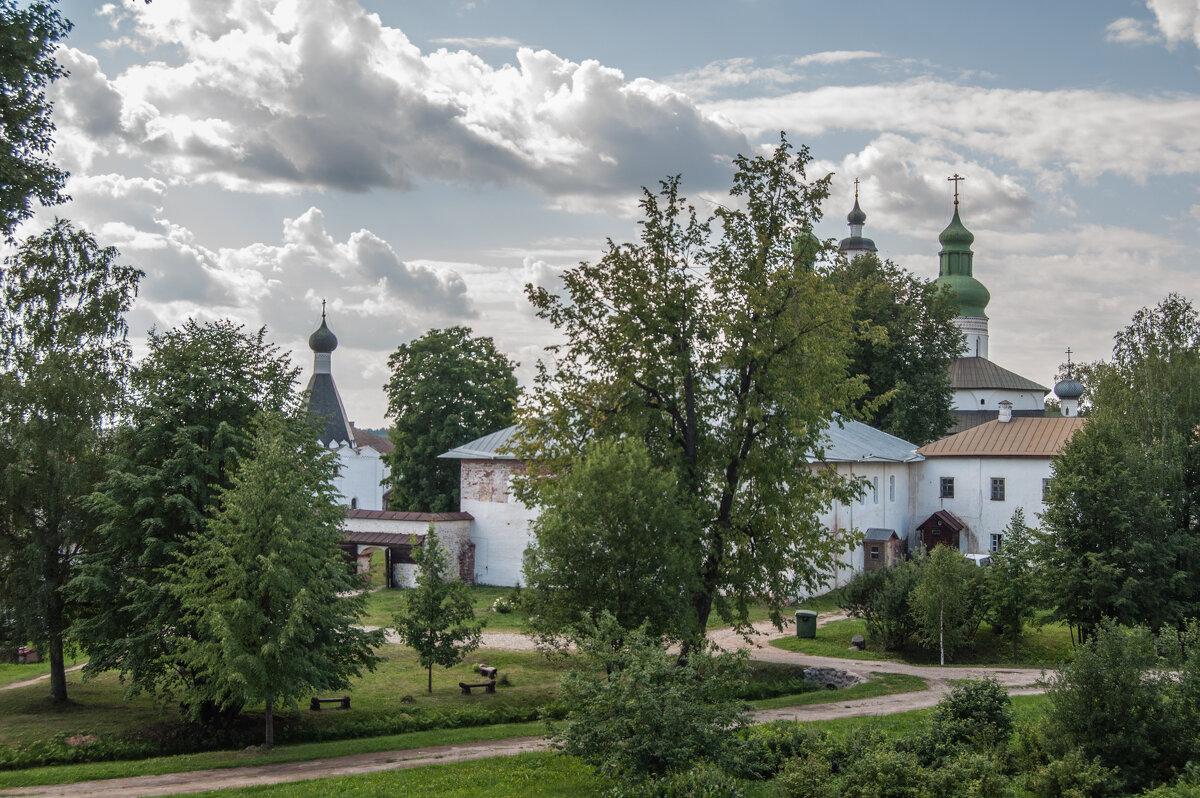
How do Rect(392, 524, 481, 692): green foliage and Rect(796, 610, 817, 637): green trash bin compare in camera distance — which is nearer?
Rect(392, 524, 481, 692): green foliage

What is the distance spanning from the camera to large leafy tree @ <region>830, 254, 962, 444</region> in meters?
43.9

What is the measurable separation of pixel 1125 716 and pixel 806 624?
579 inches

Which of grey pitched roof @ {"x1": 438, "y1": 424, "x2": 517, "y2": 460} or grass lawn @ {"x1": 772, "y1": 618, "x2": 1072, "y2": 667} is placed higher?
grey pitched roof @ {"x1": 438, "y1": 424, "x2": 517, "y2": 460}

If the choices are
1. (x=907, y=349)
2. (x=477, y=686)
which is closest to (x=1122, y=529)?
(x=477, y=686)

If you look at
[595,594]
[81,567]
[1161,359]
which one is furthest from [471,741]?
[1161,359]

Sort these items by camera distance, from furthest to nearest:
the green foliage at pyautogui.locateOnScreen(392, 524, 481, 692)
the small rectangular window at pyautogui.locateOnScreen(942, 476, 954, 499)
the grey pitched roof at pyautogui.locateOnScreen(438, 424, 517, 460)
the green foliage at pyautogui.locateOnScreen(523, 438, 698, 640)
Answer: the small rectangular window at pyautogui.locateOnScreen(942, 476, 954, 499) → the grey pitched roof at pyautogui.locateOnScreen(438, 424, 517, 460) → the green foliage at pyautogui.locateOnScreen(392, 524, 481, 692) → the green foliage at pyautogui.locateOnScreen(523, 438, 698, 640)

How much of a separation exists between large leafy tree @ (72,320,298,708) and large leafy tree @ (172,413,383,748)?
2.12ft

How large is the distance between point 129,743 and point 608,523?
8.76 metres

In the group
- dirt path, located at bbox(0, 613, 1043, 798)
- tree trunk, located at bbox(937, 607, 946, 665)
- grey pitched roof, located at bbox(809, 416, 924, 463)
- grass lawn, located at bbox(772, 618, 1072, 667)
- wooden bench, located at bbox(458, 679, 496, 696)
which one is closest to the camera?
dirt path, located at bbox(0, 613, 1043, 798)

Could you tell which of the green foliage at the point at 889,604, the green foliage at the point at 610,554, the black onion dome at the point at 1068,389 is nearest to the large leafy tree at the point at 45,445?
the green foliage at the point at 610,554

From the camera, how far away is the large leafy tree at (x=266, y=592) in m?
15.0

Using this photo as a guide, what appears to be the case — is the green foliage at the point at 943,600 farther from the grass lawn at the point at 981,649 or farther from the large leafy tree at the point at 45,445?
the large leafy tree at the point at 45,445

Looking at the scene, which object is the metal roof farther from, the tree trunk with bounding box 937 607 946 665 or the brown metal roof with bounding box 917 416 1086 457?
the tree trunk with bounding box 937 607 946 665

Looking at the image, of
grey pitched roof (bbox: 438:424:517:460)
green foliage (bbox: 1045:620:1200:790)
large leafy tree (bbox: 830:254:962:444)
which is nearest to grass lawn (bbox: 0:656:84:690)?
grey pitched roof (bbox: 438:424:517:460)
